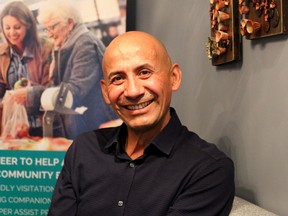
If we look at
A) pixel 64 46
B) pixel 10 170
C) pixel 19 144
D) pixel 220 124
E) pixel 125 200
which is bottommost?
pixel 10 170

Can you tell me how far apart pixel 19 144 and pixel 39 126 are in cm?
15

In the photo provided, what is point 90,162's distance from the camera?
1.32 m

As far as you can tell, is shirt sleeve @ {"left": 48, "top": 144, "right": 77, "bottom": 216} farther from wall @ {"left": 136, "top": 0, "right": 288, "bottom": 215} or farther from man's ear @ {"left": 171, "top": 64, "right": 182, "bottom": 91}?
wall @ {"left": 136, "top": 0, "right": 288, "bottom": 215}

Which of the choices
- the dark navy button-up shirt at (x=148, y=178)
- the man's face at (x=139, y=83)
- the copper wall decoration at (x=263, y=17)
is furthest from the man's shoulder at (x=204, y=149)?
the copper wall decoration at (x=263, y=17)

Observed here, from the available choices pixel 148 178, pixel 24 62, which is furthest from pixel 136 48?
pixel 24 62

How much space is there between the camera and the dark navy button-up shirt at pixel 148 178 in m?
1.12

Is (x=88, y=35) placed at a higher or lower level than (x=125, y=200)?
higher

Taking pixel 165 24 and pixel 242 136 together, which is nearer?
pixel 242 136

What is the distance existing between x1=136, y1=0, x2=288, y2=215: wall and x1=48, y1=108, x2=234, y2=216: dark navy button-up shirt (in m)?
0.13

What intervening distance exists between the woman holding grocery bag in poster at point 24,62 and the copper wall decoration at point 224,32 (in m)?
1.04

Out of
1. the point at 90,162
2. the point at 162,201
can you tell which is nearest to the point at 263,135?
the point at 162,201

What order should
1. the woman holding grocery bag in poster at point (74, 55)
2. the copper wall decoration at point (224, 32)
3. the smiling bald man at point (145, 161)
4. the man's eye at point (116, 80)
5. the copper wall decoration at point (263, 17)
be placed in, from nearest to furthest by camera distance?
the copper wall decoration at point (263, 17), the smiling bald man at point (145, 161), the man's eye at point (116, 80), the copper wall decoration at point (224, 32), the woman holding grocery bag in poster at point (74, 55)

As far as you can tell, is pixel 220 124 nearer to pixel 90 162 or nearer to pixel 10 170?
pixel 90 162

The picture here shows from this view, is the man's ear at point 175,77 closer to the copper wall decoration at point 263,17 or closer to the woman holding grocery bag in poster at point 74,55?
the copper wall decoration at point 263,17
